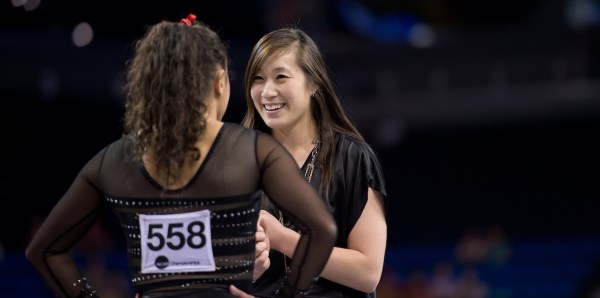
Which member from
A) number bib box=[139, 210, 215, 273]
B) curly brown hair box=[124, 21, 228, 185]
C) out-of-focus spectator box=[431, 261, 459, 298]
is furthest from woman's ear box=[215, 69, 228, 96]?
out-of-focus spectator box=[431, 261, 459, 298]

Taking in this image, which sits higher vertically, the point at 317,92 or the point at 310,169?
the point at 317,92

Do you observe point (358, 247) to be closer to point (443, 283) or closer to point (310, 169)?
point (310, 169)

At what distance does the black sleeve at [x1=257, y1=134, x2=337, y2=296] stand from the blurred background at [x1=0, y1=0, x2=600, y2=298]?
569 cm

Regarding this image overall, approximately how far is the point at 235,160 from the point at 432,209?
379 inches

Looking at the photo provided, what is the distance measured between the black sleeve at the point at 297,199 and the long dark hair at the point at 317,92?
620 millimetres

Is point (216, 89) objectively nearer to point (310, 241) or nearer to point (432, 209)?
point (310, 241)

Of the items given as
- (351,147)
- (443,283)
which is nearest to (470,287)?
(443,283)

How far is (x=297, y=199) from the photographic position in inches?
92.0

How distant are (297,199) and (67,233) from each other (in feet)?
2.06

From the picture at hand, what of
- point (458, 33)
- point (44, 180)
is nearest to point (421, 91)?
point (458, 33)

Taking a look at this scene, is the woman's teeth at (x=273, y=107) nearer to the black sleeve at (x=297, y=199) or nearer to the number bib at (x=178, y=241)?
the black sleeve at (x=297, y=199)

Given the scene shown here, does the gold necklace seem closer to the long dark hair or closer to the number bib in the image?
the long dark hair

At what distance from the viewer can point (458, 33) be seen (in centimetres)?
1057

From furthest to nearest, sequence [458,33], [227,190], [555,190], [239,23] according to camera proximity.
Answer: [555,190]
[458,33]
[239,23]
[227,190]
